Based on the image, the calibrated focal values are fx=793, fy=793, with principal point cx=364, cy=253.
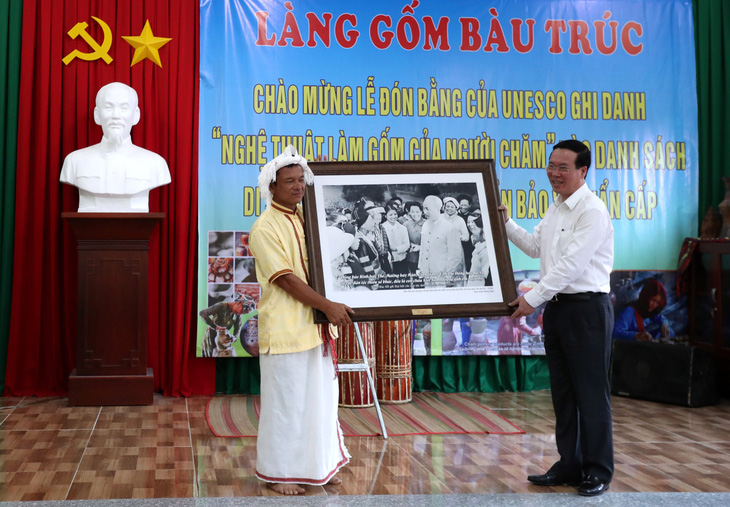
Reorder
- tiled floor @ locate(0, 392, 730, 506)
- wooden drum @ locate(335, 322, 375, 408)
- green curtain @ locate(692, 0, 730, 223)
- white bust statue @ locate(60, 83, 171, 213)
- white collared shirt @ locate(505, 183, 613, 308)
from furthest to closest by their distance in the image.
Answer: green curtain @ locate(692, 0, 730, 223), wooden drum @ locate(335, 322, 375, 408), white bust statue @ locate(60, 83, 171, 213), tiled floor @ locate(0, 392, 730, 506), white collared shirt @ locate(505, 183, 613, 308)

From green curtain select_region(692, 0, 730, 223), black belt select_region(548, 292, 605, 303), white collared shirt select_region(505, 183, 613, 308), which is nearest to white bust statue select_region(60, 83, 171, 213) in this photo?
white collared shirt select_region(505, 183, 613, 308)

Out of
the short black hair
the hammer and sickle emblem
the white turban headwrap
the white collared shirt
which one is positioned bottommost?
the white collared shirt

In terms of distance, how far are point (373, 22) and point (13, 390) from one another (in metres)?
3.51

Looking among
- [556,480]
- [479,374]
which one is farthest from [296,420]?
[479,374]

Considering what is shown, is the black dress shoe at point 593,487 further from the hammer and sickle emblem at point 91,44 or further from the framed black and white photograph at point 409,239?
the hammer and sickle emblem at point 91,44

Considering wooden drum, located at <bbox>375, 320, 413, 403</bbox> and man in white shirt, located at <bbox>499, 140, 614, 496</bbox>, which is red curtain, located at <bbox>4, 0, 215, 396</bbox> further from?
man in white shirt, located at <bbox>499, 140, 614, 496</bbox>

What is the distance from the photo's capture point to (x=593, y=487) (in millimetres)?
3111

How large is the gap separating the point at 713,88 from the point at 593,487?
3.96 metres

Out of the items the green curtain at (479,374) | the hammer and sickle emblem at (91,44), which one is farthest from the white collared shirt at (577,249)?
A: the hammer and sickle emblem at (91,44)

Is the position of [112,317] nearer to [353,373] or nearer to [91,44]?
[353,373]

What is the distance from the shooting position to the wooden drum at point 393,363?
209 inches

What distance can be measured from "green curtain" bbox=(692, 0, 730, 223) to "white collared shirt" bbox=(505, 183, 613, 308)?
10.5 feet

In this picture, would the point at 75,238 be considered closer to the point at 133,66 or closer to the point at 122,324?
the point at 122,324

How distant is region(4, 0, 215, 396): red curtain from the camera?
208 inches
